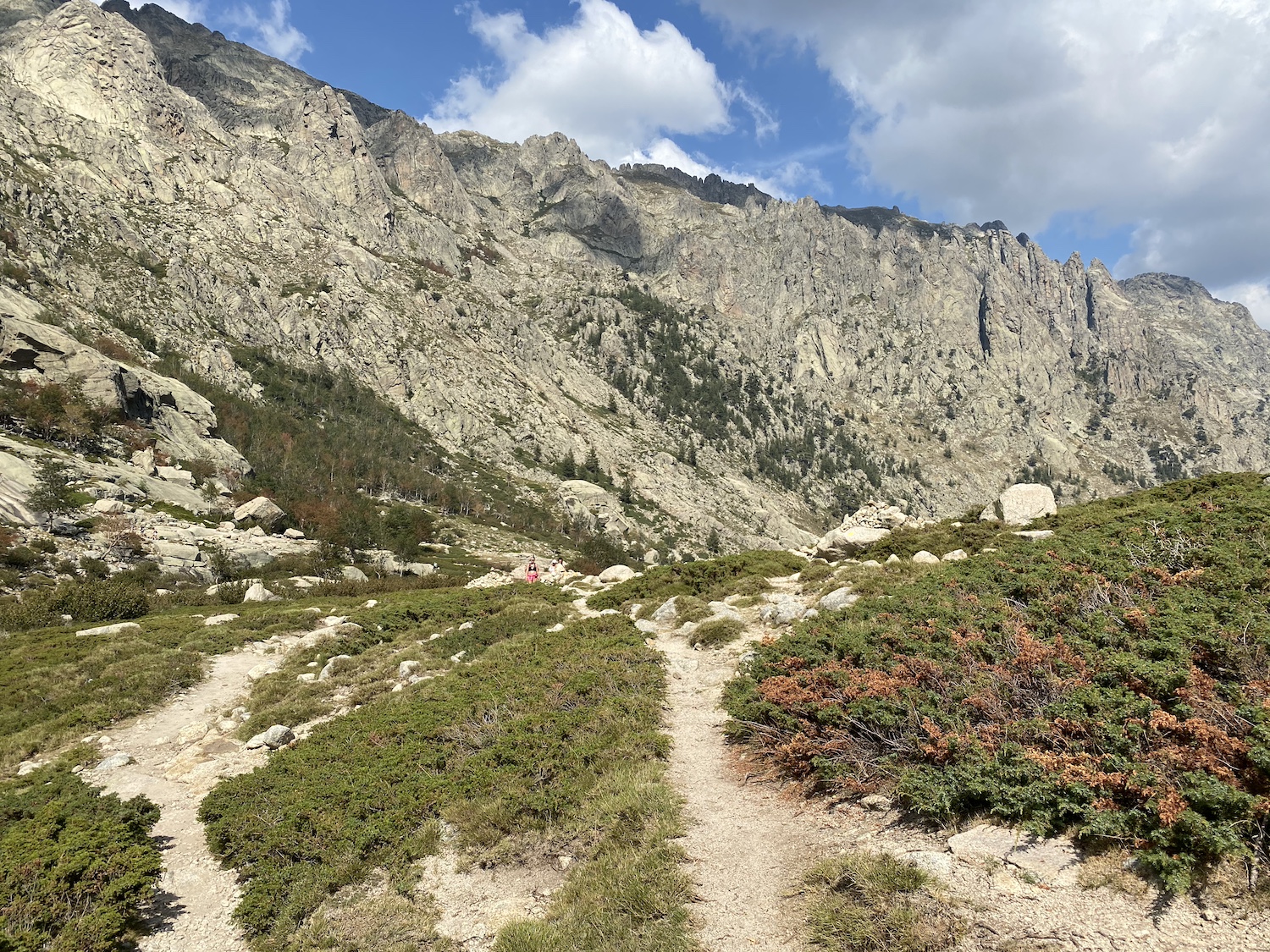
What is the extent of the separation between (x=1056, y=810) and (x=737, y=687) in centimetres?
770

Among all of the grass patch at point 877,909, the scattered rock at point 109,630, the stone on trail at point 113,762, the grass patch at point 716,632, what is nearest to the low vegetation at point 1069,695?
the grass patch at point 877,909

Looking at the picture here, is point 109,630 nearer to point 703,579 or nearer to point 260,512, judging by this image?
point 703,579

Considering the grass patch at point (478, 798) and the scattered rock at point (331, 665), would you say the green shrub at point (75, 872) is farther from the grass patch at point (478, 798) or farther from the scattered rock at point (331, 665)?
the scattered rock at point (331, 665)

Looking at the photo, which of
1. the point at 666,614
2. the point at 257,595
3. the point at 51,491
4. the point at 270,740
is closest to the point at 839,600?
the point at 666,614

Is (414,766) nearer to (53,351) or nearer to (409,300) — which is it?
(53,351)

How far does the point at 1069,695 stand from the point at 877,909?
4.87 m

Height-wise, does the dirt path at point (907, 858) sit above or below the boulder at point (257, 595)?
above

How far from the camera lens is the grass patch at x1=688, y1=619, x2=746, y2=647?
1975cm

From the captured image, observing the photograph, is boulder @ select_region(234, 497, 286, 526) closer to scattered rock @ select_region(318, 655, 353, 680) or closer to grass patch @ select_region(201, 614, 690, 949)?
scattered rock @ select_region(318, 655, 353, 680)

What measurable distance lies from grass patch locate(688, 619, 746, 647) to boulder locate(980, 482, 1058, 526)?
20.5m

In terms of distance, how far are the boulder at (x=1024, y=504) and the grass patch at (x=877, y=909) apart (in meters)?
30.0

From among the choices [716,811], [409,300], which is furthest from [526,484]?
[716,811]

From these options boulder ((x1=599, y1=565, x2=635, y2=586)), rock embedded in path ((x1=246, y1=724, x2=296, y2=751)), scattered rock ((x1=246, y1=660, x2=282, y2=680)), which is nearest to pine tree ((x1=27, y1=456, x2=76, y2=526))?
scattered rock ((x1=246, y1=660, x2=282, y2=680))

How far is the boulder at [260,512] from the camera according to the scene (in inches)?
2699
